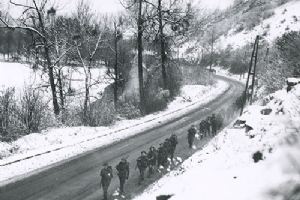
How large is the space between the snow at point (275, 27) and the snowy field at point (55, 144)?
54549 mm

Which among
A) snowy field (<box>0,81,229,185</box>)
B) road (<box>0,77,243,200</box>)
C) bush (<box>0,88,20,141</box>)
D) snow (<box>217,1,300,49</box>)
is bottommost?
road (<box>0,77,243,200</box>)

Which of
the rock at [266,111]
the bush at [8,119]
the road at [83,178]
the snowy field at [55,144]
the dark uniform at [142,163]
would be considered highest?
the rock at [266,111]

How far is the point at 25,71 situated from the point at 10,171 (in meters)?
42.2

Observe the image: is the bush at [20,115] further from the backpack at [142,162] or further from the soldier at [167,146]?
the soldier at [167,146]

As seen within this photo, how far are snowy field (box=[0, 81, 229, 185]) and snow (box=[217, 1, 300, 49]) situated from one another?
179ft

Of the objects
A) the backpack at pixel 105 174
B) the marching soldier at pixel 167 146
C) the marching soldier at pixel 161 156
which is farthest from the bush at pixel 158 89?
the backpack at pixel 105 174

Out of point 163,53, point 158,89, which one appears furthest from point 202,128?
point 163,53

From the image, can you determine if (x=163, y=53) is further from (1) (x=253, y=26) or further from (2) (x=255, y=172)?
(1) (x=253, y=26)

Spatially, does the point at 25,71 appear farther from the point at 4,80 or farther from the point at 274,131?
the point at 274,131

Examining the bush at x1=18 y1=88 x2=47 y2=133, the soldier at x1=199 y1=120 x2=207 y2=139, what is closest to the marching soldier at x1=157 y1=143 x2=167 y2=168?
the soldier at x1=199 y1=120 x2=207 y2=139

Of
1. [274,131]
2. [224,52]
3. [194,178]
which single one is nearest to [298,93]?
[274,131]

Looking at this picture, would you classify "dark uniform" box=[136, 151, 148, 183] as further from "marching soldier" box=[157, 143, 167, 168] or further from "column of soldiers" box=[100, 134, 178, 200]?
"marching soldier" box=[157, 143, 167, 168]

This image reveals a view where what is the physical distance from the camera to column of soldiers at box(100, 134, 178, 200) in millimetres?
11586

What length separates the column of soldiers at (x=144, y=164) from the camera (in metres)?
11.6
